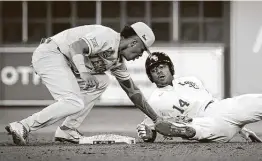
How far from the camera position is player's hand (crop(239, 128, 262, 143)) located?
8.79 m

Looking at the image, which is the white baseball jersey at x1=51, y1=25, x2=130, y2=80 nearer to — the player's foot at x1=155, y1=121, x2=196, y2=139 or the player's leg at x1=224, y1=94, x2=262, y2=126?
the player's foot at x1=155, y1=121, x2=196, y2=139

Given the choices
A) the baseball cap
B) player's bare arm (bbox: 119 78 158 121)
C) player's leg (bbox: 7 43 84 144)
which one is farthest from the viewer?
player's bare arm (bbox: 119 78 158 121)

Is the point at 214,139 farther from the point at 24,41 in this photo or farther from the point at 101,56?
the point at 24,41

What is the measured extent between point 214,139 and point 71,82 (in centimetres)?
163

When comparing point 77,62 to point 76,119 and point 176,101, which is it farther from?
point 176,101

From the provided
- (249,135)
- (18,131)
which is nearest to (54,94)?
(18,131)

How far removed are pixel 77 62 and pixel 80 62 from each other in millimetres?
31

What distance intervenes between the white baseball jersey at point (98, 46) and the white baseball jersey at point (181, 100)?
0.52m

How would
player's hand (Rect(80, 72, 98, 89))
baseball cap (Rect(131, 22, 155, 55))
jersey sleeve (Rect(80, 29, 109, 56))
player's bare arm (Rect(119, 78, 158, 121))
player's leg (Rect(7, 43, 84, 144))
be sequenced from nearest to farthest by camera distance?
player's hand (Rect(80, 72, 98, 89)) < jersey sleeve (Rect(80, 29, 109, 56)) < player's leg (Rect(7, 43, 84, 144)) < baseball cap (Rect(131, 22, 155, 55)) < player's bare arm (Rect(119, 78, 158, 121))

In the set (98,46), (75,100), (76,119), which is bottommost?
(76,119)

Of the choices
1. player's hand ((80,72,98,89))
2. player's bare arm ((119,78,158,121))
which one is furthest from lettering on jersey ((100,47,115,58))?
player's bare arm ((119,78,158,121))

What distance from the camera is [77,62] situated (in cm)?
804

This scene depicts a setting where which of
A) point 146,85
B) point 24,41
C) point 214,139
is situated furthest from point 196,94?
point 24,41

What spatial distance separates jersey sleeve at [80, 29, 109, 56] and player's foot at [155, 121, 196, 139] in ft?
3.25
